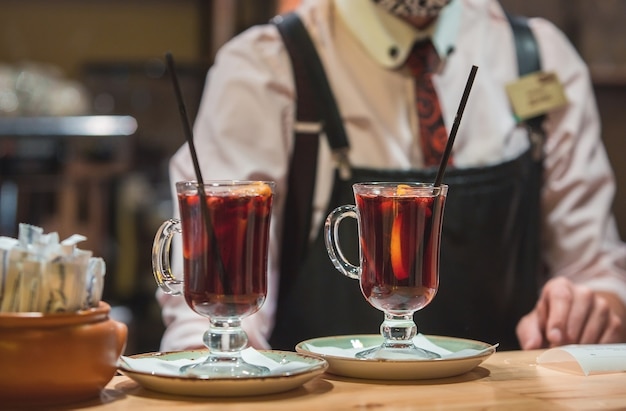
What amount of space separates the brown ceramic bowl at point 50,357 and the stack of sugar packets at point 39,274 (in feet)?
0.05

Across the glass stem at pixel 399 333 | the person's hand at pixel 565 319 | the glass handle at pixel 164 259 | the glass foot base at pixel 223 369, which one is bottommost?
the person's hand at pixel 565 319

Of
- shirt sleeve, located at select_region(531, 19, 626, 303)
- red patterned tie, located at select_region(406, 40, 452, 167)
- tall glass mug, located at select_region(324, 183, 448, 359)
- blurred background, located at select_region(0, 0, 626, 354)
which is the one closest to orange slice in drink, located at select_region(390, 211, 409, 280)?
tall glass mug, located at select_region(324, 183, 448, 359)

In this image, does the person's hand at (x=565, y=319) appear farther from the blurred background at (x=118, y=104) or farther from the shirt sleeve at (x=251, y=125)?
the blurred background at (x=118, y=104)

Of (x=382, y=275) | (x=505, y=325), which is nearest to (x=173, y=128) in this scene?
(x=505, y=325)

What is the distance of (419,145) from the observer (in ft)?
6.64

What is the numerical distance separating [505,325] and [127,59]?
2646 millimetres

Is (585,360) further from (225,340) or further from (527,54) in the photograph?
(527,54)

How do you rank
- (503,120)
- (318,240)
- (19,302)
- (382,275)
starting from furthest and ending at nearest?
(503,120), (318,240), (382,275), (19,302)

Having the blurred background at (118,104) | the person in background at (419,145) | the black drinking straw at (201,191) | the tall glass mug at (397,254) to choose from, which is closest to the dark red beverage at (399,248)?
the tall glass mug at (397,254)

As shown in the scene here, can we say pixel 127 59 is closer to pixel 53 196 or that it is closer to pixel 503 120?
pixel 53 196

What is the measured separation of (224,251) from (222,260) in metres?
0.01

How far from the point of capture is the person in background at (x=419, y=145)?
1.94 m

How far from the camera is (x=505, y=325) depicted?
2004 millimetres

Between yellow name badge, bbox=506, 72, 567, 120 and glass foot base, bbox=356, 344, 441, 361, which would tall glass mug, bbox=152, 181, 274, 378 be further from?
yellow name badge, bbox=506, 72, 567, 120
